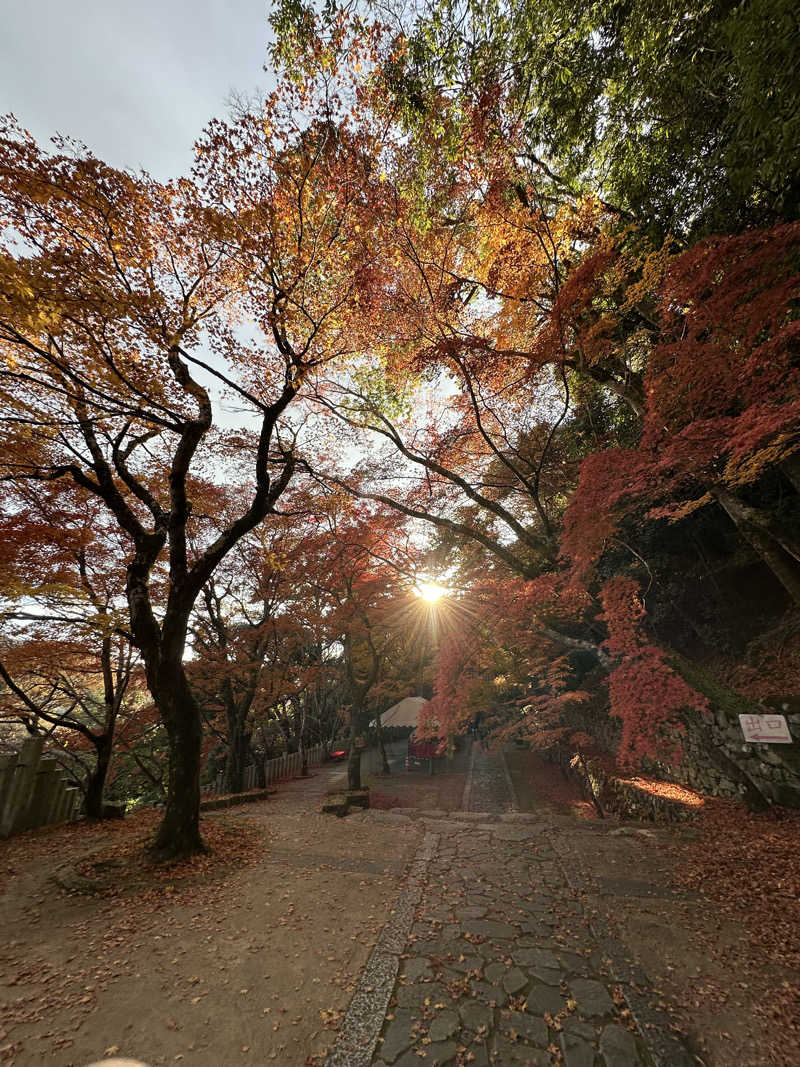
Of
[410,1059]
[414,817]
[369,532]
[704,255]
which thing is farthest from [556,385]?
[410,1059]

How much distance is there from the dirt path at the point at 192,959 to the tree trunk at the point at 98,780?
6.99 ft

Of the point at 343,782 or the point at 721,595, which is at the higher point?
the point at 721,595

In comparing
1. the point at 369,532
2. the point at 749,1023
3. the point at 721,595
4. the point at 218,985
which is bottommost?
the point at 749,1023

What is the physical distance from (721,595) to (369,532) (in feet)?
36.9

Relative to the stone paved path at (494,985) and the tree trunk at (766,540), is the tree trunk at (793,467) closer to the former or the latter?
the tree trunk at (766,540)

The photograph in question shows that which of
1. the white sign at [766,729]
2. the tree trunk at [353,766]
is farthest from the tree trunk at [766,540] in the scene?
the tree trunk at [353,766]

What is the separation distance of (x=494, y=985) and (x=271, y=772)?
1508 centimetres

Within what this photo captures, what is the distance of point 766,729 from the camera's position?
666 centimetres

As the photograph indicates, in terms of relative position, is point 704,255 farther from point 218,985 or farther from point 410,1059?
→ point 218,985

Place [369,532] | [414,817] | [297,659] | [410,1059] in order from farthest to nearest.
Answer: [297,659] → [369,532] → [414,817] → [410,1059]

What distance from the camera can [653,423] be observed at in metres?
6.93

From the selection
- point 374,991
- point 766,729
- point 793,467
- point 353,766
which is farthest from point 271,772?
point 793,467

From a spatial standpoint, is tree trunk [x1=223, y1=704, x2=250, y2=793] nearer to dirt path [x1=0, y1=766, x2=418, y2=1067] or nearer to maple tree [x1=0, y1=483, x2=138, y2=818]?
maple tree [x1=0, y1=483, x2=138, y2=818]

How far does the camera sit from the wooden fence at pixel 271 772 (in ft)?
48.8
